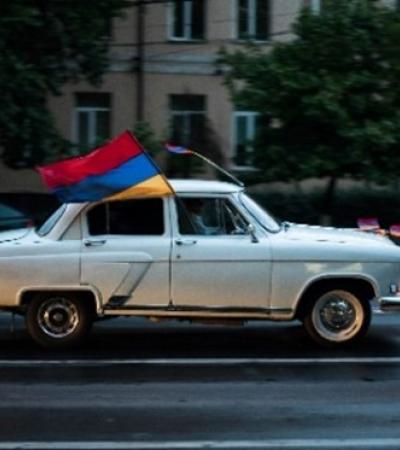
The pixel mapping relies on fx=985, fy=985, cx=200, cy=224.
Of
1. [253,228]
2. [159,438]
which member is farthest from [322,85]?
[159,438]

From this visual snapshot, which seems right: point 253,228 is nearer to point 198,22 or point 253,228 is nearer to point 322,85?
point 322,85

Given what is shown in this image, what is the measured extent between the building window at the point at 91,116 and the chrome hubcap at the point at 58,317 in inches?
606

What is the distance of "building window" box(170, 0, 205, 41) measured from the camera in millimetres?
25109

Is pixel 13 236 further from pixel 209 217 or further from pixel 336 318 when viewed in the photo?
pixel 336 318

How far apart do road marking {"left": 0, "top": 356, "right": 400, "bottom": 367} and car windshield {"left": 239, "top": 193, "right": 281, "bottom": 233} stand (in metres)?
1.44

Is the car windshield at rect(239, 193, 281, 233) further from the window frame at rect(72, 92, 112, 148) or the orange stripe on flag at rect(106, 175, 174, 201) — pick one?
the window frame at rect(72, 92, 112, 148)

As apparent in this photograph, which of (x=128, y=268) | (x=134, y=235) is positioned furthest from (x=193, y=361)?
(x=134, y=235)

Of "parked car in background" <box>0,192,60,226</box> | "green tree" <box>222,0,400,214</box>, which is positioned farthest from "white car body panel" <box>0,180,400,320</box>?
"green tree" <box>222,0,400,214</box>

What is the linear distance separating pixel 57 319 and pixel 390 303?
3.38 metres

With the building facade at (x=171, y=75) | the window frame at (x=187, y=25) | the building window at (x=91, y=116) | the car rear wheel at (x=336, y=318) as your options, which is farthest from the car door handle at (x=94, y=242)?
the window frame at (x=187, y=25)

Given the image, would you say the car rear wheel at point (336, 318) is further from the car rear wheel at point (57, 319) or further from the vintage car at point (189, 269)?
the car rear wheel at point (57, 319)

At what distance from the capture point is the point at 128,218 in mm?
10086

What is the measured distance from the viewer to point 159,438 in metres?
6.45

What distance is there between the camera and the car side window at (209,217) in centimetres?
1001
